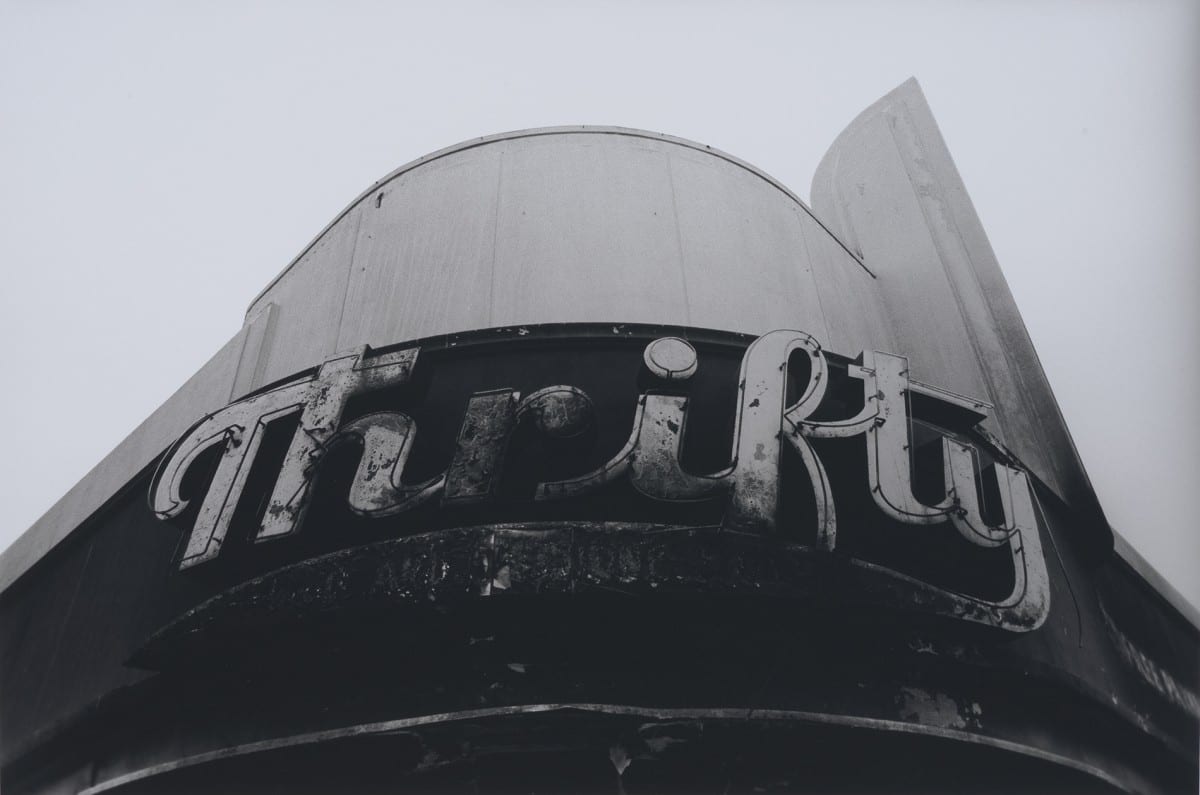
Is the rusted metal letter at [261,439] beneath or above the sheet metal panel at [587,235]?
A: beneath

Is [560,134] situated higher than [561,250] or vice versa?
[560,134]

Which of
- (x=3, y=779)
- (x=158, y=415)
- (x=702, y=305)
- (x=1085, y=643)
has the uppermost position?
(x=702, y=305)

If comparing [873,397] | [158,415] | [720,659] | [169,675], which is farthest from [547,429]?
[158,415]

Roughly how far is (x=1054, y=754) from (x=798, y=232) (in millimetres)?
4583

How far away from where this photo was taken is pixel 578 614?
14.2 feet

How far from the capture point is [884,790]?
4.50m

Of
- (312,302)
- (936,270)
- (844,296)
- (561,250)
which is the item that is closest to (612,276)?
(561,250)

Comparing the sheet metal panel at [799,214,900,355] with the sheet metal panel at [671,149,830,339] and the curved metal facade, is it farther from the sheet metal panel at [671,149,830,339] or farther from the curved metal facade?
the curved metal facade

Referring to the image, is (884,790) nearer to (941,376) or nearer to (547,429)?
(547,429)

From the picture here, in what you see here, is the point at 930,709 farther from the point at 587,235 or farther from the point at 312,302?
the point at 312,302

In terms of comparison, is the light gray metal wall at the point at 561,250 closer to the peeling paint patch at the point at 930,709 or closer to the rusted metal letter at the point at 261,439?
the rusted metal letter at the point at 261,439

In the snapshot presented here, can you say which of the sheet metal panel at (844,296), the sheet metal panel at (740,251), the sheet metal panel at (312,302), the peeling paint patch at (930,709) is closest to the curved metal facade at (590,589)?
the peeling paint patch at (930,709)

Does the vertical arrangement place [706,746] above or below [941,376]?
below

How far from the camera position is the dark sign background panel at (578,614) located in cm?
426
